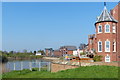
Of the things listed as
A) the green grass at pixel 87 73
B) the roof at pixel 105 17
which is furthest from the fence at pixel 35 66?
the roof at pixel 105 17

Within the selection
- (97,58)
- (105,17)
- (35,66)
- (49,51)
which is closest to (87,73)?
(97,58)

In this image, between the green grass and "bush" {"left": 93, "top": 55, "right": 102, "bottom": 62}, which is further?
"bush" {"left": 93, "top": 55, "right": 102, "bottom": 62}

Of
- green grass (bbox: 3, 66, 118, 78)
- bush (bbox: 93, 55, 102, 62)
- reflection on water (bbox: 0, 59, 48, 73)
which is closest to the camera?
green grass (bbox: 3, 66, 118, 78)

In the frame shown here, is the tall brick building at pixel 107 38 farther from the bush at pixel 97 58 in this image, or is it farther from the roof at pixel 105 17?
the bush at pixel 97 58

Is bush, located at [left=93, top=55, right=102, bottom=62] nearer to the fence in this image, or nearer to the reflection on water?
the fence

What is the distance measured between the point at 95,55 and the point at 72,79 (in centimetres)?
1253

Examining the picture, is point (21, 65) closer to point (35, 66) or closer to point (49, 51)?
point (35, 66)

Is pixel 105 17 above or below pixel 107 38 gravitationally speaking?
above

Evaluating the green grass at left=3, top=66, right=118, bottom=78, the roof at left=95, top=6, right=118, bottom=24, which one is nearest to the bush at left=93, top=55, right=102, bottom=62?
the roof at left=95, top=6, right=118, bottom=24

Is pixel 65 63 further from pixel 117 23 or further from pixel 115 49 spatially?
pixel 117 23

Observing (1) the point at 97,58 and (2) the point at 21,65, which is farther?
(2) the point at 21,65

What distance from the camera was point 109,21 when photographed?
69.4 ft

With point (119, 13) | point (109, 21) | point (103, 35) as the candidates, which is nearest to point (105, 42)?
point (103, 35)

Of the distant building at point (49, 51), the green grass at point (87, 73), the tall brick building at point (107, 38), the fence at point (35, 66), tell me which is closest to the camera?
the green grass at point (87, 73)
